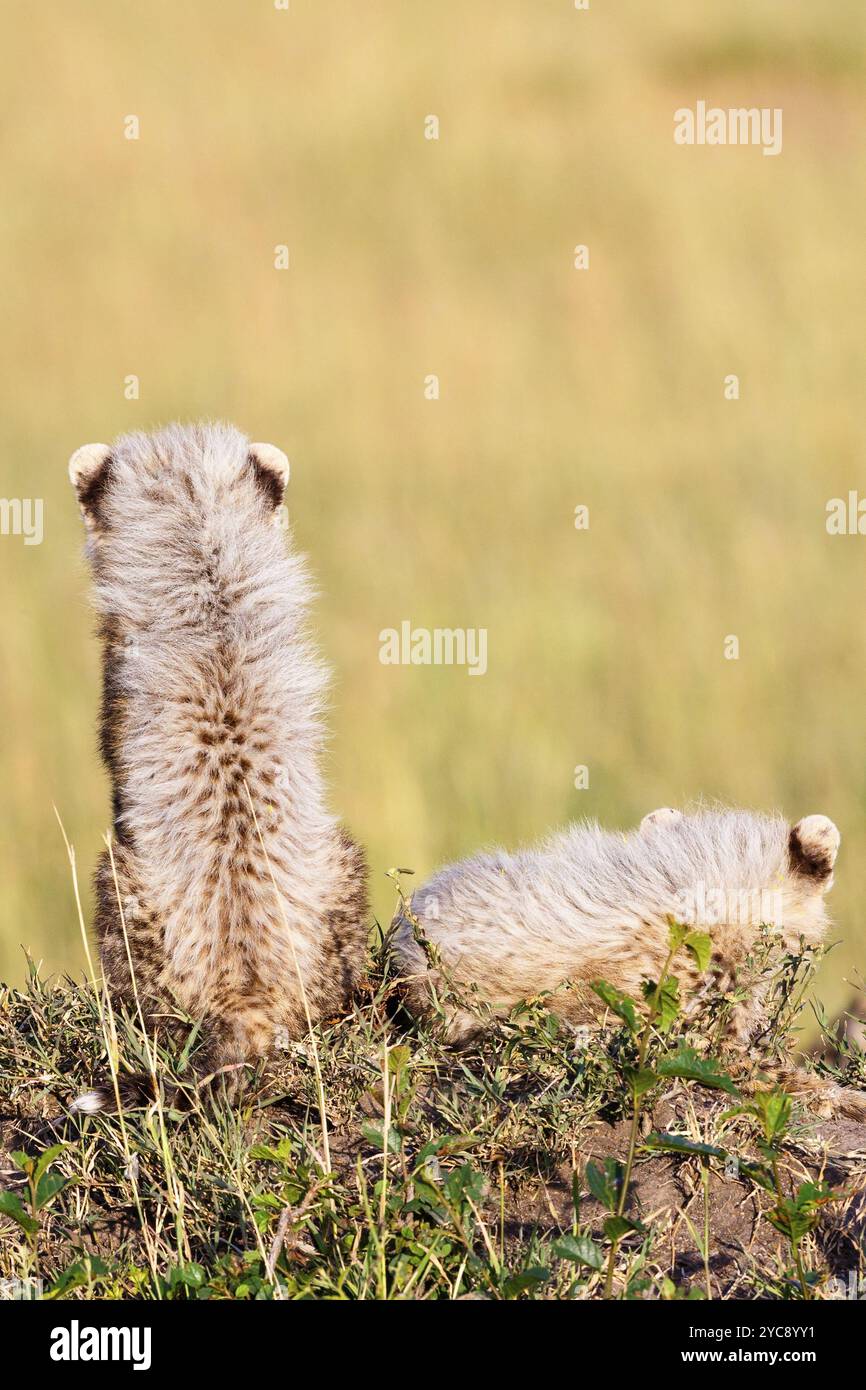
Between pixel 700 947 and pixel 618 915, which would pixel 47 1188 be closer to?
pixel 700 947

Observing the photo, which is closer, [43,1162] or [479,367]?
[43,1162]

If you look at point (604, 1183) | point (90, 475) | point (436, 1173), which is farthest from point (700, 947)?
point (90, 475)

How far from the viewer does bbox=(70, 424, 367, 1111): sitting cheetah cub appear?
174 inches

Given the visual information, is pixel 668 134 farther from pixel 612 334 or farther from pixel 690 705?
pixel 690 705

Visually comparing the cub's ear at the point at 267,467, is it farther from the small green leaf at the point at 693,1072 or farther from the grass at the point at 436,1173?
the small green leaf at the point at 693,1072

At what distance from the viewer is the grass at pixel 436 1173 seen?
139 inches

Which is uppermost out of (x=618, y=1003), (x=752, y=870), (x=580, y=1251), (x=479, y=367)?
(x=479, y=367)

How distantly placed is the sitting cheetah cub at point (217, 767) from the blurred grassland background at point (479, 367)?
1656 mm

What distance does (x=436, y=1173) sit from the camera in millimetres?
3867

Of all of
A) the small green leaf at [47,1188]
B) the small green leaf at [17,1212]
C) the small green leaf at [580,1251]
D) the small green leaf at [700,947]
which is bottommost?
the small green leaf at [580,1251]

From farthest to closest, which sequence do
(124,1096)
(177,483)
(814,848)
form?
(177,483)
(814,848)
(124,1096)

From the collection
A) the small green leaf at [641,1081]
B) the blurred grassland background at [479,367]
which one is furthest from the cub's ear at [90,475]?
the small green leaf at [641,1081]

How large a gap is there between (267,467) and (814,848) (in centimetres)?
208
